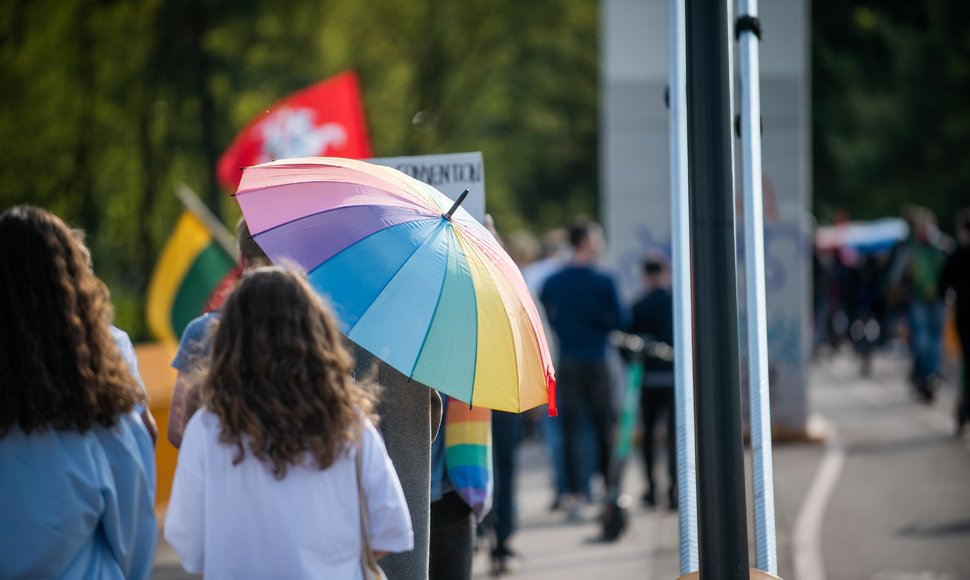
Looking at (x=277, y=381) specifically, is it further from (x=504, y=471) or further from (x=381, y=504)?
(x=504, y=471)

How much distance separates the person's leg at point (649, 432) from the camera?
411 inches

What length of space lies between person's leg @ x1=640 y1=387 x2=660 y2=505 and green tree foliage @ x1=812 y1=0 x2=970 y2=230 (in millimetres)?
27392

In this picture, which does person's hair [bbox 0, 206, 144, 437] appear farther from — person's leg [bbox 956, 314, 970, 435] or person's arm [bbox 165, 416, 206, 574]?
person's leg [bbox 956, 314, 970, 435]

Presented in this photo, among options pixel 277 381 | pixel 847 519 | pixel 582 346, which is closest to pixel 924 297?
pixel 847 519

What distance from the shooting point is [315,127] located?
10172mm

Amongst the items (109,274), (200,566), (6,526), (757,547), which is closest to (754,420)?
(757,547)

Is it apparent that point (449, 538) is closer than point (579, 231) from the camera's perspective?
Yes

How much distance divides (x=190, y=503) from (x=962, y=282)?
10.6 metres

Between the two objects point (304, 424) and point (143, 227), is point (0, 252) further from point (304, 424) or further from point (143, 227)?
point (143, 227)

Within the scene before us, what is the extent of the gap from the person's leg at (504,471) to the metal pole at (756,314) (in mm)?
4148

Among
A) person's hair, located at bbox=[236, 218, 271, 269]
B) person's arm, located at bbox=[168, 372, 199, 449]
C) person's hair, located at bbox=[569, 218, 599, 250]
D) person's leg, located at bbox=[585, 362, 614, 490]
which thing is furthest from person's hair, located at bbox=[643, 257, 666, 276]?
person's arm, located at bbox=[168, 372, 199, 449]

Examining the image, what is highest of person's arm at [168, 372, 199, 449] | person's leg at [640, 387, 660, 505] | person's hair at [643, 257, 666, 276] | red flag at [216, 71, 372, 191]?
red flag at [216, 71, 372, 191]

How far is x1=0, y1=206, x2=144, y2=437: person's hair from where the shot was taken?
3295 millimetres

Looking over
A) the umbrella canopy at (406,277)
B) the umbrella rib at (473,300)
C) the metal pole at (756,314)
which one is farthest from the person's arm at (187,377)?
the metal pole at (756,314)
